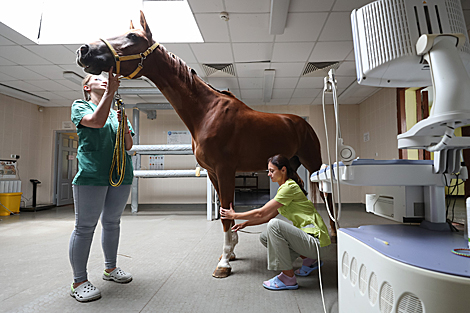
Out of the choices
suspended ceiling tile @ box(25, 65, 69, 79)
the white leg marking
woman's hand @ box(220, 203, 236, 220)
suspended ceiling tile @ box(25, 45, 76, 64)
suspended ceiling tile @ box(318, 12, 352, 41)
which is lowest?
the white leg marking

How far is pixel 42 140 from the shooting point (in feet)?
23.8

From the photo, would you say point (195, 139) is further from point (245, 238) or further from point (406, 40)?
point (245, 238)

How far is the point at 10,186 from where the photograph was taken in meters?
5.93

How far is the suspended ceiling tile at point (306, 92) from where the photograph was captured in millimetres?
5961

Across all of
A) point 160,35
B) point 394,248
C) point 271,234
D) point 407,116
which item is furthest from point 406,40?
point 407,116

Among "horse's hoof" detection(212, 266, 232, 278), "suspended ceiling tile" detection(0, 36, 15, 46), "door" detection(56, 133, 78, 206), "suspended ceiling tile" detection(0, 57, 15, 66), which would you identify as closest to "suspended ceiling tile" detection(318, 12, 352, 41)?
"horse's hoof" detection(212, 266, 232, 278)

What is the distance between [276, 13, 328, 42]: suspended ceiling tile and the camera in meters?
3.20

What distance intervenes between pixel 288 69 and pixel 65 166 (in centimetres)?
660

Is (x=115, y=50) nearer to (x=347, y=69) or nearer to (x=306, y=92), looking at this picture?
(x=347, y=69)

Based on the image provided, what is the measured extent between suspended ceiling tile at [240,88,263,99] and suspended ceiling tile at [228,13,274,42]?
7.50 ft

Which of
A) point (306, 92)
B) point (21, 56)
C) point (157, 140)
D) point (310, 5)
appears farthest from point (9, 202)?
point (306, 92)

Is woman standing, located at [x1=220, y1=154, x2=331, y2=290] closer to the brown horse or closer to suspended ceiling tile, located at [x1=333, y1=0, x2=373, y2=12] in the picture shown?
the brown horse

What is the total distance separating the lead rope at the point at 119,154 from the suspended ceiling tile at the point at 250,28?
2.18 metres

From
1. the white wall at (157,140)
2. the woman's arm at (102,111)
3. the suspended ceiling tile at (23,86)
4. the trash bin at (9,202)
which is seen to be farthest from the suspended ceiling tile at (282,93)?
the trash bin at (9,202)
